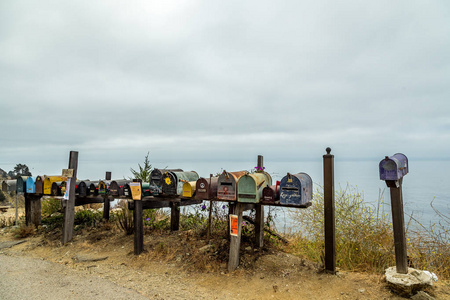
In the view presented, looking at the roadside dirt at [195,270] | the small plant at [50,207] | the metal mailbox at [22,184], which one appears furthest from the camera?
the small plant at [50,207]

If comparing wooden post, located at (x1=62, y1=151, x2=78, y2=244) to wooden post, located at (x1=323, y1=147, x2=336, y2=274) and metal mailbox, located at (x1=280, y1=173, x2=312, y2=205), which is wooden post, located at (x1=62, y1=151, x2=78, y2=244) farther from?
wooden post, located at (x1=323, y1=147, x2=336, y2=274)

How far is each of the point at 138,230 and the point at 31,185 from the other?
11.5 feet

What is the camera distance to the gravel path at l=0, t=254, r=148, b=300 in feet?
11.9

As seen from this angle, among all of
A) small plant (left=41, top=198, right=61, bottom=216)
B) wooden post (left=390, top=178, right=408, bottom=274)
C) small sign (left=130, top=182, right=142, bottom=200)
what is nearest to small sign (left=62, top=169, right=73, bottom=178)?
small sign (left=130, top=182, right=142, bottom=200)

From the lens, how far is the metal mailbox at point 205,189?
450 cm

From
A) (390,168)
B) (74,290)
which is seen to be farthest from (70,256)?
(390,168)

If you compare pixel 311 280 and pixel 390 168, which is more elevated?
pixel 390 168

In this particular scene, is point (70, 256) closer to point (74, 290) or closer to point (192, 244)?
point (74, 290)

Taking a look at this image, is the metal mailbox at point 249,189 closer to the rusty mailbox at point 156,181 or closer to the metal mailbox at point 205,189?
the metal mailbox at point 205,189

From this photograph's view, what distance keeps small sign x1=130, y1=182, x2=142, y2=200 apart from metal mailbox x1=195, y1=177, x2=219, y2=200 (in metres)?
1.27

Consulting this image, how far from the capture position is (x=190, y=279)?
13.8 feet

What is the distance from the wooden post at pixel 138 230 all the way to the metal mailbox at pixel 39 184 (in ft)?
9.42

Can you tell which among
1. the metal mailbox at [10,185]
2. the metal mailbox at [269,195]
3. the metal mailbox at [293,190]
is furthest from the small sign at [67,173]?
the metal mailbox at [293,190]

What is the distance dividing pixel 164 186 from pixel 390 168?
10.9 ft
